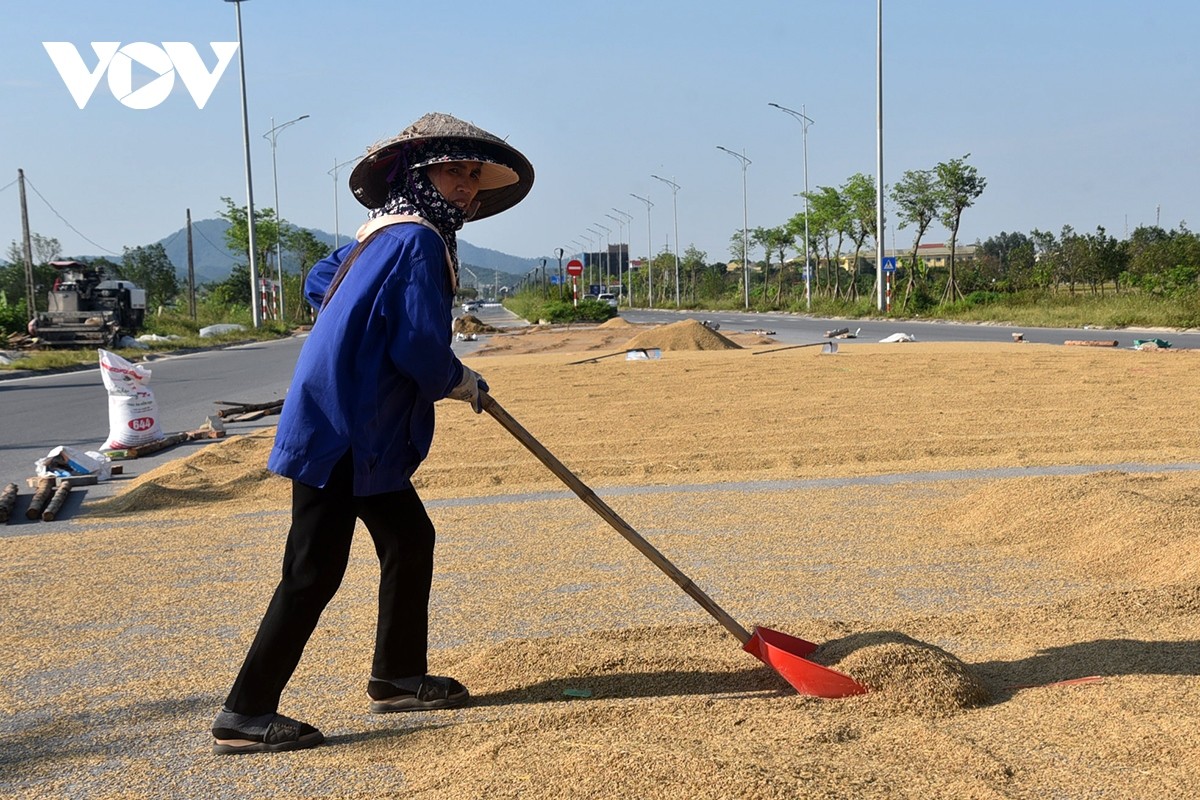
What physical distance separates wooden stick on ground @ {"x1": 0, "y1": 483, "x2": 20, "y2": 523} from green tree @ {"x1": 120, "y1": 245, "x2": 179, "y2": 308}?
63164 millimetres

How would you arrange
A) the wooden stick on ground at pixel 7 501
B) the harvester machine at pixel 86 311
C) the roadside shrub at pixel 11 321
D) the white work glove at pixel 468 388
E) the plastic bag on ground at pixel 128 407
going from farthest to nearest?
1. the roadside shrub at pixel 11 321
2. the harvester machine at pixel 86 311
3. the plastic bag on ground at pixel 128 407
4. the wooden stick on ground at pixel 7 501
5. the white work glove at pixel 468 388

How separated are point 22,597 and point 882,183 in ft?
120

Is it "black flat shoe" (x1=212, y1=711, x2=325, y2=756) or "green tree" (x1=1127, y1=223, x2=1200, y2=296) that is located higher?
"green tree" (x1=1127, y1=223, x2=1200, y2=296)

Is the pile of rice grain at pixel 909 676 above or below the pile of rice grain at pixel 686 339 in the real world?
below

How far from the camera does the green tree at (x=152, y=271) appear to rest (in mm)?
68625

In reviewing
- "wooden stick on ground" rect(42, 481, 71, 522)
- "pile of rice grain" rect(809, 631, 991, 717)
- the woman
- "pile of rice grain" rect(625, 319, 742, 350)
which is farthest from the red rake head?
"pile of rice grain" rect(625, 319, 742, 350)

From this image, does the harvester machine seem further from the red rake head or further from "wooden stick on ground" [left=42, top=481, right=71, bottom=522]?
the red rake head

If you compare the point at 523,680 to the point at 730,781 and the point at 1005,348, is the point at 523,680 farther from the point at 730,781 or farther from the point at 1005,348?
the point at 1005,348

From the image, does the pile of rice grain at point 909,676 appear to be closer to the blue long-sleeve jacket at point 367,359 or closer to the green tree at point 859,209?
the blue long-sleeve jacket at point 367,359

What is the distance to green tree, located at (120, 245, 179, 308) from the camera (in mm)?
68625

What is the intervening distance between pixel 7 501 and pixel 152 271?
67.5 m

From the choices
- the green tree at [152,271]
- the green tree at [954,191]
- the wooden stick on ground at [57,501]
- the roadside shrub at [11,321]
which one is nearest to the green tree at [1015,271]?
the green tree at [954,191]

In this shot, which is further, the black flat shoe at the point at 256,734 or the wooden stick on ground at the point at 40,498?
the wooden stick on ground at the point at 40,498

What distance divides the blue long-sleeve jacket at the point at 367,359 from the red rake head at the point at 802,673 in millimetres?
1317
